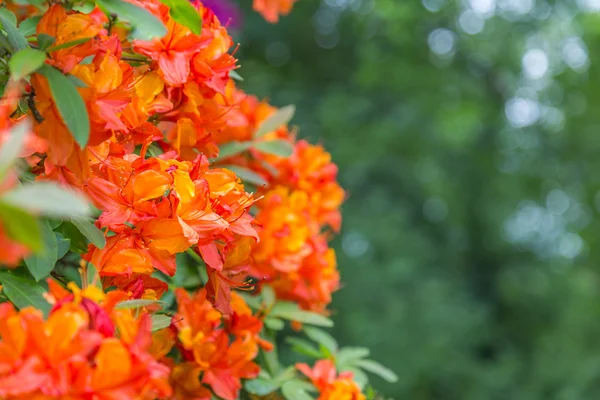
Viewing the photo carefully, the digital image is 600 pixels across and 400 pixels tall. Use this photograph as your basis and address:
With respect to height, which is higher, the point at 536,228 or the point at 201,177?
the point at 201,177

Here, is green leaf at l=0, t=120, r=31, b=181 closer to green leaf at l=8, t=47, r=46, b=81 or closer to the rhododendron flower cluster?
the rhododendron flower cluster

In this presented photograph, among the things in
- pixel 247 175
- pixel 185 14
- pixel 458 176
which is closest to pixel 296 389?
pixel 247 175

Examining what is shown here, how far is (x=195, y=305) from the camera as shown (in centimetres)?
91

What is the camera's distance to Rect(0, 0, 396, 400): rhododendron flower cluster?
1.67 ft

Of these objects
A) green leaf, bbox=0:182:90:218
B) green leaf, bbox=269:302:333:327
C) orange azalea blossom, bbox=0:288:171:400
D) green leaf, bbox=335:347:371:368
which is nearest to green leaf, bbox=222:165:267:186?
green leaf, bbox=269:302:333:327

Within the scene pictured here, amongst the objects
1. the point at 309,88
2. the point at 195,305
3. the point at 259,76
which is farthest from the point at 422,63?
Answer: the point at 195,305

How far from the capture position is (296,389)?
1.02 meters

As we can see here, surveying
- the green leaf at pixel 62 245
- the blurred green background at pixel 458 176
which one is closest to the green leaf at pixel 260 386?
the green leaf at pixel 62 245

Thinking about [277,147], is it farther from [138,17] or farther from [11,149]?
[11,149]

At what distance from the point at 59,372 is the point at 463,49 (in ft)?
15.9

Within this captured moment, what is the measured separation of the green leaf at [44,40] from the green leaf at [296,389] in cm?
56

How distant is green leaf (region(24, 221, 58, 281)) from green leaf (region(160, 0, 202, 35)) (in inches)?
9.1

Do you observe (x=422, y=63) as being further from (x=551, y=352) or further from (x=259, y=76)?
(x=551, y=352)

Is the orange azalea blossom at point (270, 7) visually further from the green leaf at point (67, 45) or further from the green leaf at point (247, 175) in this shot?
the green leaf at point (67, 45)
